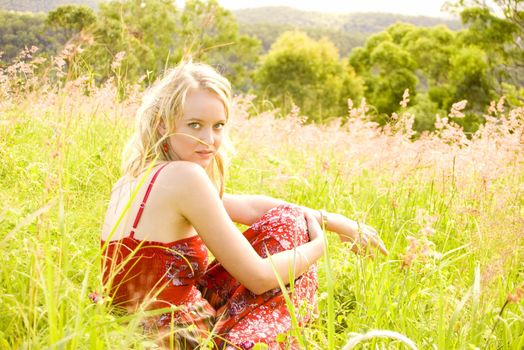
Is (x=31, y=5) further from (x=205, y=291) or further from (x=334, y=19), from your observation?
(x=334, y=19)

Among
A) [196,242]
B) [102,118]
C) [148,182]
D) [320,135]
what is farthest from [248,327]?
[320,135]

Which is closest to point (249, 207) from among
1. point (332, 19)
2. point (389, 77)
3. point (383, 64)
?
point (389, 77)

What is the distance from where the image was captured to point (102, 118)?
4.59 m

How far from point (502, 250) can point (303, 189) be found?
2.04 meters

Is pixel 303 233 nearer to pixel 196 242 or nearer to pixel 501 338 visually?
pixel 196 242

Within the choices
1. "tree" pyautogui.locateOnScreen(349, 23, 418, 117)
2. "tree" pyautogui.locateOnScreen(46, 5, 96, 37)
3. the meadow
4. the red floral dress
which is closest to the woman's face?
the red floral dress

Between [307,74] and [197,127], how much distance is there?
111ft

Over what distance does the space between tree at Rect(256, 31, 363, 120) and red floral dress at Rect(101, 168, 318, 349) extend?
31.1m

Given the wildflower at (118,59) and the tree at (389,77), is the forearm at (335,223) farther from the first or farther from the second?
the tree at (389,77)

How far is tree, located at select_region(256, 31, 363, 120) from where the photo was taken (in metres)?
33.7

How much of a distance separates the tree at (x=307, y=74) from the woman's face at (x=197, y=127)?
31136mm

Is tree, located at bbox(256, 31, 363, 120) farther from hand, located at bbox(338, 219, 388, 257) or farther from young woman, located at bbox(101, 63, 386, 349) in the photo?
young woman, located at bbox(101, 63, 386, 349)

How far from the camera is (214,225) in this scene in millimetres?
1979

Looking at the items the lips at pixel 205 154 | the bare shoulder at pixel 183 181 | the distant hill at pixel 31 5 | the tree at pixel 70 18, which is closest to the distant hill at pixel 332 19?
the tree at pixel 70 18
